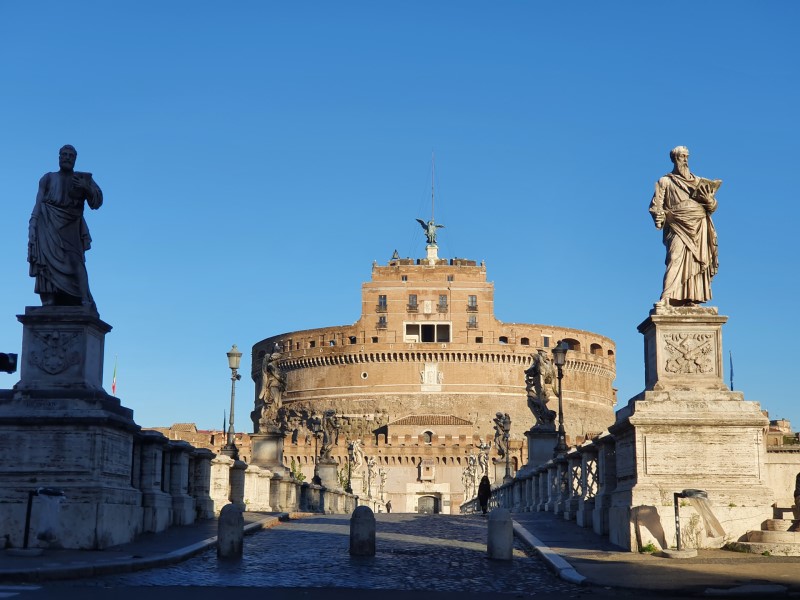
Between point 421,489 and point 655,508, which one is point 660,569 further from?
point 421,489

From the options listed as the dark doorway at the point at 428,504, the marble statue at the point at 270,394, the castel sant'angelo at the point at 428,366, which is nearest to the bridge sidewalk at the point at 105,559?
the marble statue at the point at 270,394

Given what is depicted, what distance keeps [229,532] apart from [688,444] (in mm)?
5182

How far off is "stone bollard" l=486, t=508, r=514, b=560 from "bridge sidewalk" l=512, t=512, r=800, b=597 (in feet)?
1.23

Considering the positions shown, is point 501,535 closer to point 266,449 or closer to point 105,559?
point 105,559

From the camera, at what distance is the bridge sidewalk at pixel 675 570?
28.6 feet

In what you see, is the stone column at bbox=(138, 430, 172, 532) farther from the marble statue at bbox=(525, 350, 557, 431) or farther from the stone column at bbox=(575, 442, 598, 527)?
the marble statue at bbox=(525, 350, 557, 431)

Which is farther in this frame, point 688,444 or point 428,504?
point 428,504

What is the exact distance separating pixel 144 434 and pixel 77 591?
5.54 metres

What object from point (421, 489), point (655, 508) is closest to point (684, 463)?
point (655, 508)

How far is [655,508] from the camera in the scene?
1149 centimetres

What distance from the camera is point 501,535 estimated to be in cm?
1216

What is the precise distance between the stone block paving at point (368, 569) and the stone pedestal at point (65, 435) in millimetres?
1273

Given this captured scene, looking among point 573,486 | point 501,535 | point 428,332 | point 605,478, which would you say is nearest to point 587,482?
point 573,486

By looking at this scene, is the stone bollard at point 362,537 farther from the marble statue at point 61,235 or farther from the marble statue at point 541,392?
the marble statue at point 541,392
